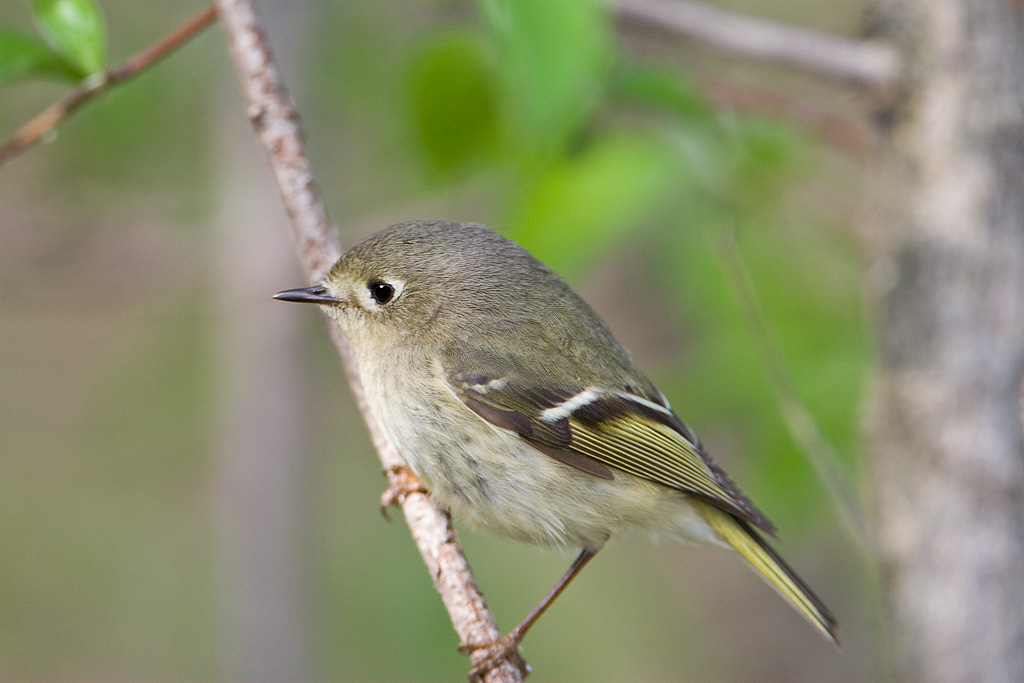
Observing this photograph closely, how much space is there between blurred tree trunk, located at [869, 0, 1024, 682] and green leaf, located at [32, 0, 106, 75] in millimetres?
1557

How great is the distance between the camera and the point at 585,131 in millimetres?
1922

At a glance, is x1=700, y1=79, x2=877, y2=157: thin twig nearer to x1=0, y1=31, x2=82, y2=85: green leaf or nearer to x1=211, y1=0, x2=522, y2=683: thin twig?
x1=211, y1=0, x2=522, y2=683: thin twig

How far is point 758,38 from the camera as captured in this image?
6.20 ft

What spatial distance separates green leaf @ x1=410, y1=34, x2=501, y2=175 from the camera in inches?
73.2

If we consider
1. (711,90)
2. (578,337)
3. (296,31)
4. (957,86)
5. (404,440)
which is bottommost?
(404,440)

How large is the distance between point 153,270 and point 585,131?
4.24 feet

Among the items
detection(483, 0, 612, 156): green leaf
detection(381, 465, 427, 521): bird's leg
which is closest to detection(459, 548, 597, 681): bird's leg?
detection(381, 465, 427, 521): bird's leg

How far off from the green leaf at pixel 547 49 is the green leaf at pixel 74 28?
608 mm

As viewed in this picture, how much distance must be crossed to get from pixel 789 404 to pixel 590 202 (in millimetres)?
563

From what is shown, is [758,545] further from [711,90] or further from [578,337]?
[711,90]

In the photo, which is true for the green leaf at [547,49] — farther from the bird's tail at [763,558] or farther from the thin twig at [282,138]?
the bird's tail at [763,558]

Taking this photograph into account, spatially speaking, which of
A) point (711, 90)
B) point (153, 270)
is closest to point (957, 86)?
point (711, 90)

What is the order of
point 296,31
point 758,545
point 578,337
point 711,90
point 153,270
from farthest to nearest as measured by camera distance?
point 153,270
point 296,31
point 711,90
point 758,545
point 578,337

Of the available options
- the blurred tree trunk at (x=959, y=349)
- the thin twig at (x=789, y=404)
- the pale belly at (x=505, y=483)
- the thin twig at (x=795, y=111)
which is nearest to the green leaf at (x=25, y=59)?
the pale belly at (x=505, y=483)
